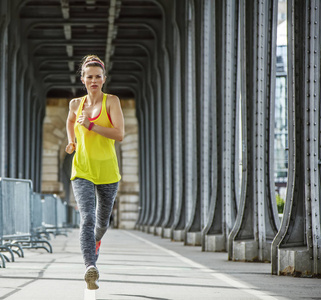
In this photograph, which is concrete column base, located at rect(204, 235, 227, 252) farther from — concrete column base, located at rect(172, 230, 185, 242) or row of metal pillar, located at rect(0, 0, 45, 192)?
row of metal pillar, located at rect(0, 0, 45, 192)

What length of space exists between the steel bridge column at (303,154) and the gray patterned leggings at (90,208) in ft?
9.99

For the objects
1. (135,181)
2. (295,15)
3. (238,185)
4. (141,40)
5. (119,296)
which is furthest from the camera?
(135,181)

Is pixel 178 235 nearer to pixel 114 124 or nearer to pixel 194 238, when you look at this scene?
pixel 194 238

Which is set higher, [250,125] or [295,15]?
[295,15]

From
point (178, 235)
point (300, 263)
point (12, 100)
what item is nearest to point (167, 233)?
point (178, 235)

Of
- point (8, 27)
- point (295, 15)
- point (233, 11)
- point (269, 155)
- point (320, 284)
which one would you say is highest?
point (8, 27)

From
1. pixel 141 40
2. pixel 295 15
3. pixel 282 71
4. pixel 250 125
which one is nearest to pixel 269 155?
pixel 250 125

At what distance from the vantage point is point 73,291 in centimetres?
738

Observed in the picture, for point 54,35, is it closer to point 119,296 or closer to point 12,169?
point 12,169

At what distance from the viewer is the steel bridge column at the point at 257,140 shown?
12.6m

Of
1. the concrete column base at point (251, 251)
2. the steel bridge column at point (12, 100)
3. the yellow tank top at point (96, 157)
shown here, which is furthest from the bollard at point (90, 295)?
the steel bridge column at point (12, 100)

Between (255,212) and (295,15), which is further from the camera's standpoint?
(255,212)

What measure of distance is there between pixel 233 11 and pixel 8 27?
1547 cm

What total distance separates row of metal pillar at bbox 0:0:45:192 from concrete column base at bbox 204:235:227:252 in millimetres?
12780
